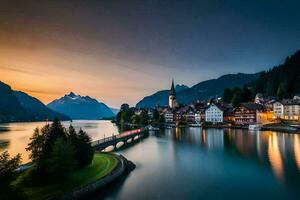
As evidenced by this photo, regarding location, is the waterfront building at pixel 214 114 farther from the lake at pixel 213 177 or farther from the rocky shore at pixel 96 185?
the rocky shore at pixel 96 185

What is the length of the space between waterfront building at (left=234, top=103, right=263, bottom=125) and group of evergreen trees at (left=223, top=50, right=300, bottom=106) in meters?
17.8

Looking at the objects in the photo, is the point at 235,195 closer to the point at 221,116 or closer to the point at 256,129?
the point at 256,129

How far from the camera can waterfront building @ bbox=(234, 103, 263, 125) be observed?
118125mm

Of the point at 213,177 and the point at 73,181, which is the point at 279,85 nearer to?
the point at 213,177

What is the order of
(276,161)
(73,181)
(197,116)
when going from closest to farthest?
(73,181)
(276,161)
(197,116)

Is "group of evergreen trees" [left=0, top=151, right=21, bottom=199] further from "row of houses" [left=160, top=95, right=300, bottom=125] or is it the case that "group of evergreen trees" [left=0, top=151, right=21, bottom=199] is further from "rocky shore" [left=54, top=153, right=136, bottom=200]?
"row of houses" [left=160, top=95, right=300, bottom=125]

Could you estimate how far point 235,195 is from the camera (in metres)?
26.3

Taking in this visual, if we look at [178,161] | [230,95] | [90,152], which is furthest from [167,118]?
[90,152]

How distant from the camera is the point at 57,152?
26.1 m

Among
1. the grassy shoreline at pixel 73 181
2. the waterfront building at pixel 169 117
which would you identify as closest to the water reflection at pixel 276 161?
the grassy shoreline at pixel 73 181

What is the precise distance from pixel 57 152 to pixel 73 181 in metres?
3.32

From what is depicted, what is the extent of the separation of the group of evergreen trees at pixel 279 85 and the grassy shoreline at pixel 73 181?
12003 cm

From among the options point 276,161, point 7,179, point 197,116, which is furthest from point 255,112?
point 7,179

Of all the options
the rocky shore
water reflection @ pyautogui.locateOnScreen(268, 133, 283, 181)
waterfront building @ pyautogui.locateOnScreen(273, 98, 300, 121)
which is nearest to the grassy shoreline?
the rocky shore
